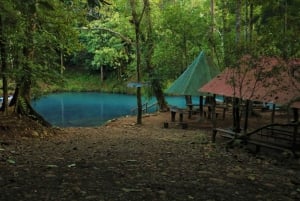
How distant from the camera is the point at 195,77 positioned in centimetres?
2166

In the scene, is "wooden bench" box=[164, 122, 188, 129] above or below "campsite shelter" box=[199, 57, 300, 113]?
below

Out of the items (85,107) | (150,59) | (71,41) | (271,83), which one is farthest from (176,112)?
(85,107)

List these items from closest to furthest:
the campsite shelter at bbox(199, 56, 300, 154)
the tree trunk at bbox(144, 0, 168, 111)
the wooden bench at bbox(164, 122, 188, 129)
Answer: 1. the campsite shelter at bbox(199, 56, 300, 154)
2. the wooden bench at bbox(164, 122, 188, 129)
3. the tree trunk at bbox(144, 0, 168, 111)

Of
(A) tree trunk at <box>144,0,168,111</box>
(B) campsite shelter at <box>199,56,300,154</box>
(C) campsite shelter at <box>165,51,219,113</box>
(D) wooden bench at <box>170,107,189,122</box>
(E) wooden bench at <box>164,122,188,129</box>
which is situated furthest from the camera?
(A) tree trunk at <box>144,0,168,111</box>

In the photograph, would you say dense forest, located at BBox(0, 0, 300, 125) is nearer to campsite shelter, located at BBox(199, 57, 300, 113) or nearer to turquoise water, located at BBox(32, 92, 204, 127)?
campsite shelter, located at BBox(199, 57, 300, 113)

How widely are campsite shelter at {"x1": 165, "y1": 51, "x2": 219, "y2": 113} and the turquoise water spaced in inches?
381

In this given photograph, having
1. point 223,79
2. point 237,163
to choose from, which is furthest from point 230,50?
point 237,163

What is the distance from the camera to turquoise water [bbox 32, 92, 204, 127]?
31.8m

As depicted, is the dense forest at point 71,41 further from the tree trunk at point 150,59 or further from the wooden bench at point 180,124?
the wooden bench at point 180,124

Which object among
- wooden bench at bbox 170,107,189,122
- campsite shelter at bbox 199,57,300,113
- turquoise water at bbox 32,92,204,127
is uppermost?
campsite shelter at bbox 199,57,300,113

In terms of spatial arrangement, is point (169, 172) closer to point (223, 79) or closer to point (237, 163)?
point (237, 163)

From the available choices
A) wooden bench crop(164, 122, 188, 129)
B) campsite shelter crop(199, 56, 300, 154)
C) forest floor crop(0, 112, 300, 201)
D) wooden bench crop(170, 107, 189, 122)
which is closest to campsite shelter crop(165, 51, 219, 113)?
wooden bench crop(170, 107, 189, 122)

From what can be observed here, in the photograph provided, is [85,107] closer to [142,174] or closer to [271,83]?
[271,83]

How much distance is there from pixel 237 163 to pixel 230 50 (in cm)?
669
